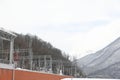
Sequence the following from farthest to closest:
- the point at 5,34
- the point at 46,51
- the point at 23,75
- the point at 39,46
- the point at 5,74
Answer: the point at 39,46 → the point at 46,51 → the point at 5,34 → the point at 23,75 → the point at 5,74

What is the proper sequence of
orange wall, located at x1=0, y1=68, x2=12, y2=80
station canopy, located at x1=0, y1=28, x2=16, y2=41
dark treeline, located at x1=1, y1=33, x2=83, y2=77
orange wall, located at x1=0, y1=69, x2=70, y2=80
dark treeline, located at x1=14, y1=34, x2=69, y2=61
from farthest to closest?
1. dark treeline, located at x1=14, y1=34, x2=69, y2=61
2. dark treeline, located at x1=1, y1=33, x2=83, y2=77
3. station canopy, located at x1=0, y1=28, x2=16, y2=41
4. orange wall, located at x1=0, y1=69, x2=70, y2=80
5. orange wall, located at x1=0, y1=68, x2=12, y2=80

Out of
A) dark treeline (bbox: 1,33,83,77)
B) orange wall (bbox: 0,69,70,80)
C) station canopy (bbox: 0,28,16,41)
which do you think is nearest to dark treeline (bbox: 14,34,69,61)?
dark treeline (bbox: 1,33,83,77)

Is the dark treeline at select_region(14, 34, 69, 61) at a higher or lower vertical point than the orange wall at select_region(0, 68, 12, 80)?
higher

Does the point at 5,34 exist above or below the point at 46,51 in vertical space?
below

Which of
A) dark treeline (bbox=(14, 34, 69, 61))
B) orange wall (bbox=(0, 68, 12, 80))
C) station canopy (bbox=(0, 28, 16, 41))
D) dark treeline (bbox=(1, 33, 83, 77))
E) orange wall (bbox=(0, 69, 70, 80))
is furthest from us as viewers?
dark treeline (bbox=(14, 34, 69, 61))

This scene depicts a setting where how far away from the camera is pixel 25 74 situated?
43969 millimetres

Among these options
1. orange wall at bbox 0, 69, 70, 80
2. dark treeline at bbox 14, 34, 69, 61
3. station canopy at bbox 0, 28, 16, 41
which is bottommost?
orange wall at bbox 0, 69, 70, 80

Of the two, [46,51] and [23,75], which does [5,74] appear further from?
[46,51]

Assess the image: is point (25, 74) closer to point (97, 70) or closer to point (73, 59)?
point (97, 70)

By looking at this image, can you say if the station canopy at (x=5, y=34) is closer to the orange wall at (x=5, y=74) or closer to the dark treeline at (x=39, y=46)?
the orange wall at (x=5, y=74)

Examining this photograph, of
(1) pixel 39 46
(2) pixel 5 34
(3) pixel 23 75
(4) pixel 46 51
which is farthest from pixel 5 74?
(1) pixel 39 46

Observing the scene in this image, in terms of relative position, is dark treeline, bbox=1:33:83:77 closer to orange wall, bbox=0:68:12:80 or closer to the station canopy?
the station canopy

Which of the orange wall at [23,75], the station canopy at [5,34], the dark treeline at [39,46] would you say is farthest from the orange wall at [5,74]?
the dark treeline at [39,46]

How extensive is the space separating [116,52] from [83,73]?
23.7 meters
